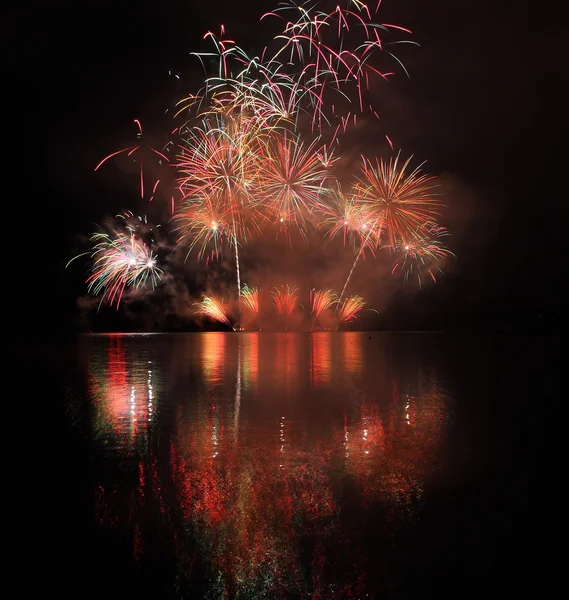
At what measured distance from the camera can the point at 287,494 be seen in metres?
5.82

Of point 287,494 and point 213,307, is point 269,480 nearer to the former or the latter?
point 287,494

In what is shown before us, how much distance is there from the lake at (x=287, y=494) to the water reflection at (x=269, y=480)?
0.07 feet

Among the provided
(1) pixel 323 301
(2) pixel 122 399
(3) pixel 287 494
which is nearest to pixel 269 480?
(3) pixel 287 494

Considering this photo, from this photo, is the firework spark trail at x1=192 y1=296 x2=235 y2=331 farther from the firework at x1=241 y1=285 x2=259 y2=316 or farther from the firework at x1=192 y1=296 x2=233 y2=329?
the firework at x1=241 y1=285 x2=259 y2=316

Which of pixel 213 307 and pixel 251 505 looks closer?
pixel 251 505

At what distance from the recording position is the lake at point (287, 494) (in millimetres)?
4102

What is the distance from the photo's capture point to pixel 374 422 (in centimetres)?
988

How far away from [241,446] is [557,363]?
18489 millimetres

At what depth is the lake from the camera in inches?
161

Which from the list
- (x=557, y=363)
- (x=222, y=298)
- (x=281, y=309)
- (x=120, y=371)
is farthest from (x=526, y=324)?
(x=120, y=371)

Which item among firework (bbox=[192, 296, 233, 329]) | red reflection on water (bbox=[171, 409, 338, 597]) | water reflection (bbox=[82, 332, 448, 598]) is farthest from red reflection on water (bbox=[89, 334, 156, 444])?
firework (bbox=[192, 296, 233, 329])

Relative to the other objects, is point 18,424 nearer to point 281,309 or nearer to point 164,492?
point 164,492

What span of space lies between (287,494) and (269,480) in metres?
0.54

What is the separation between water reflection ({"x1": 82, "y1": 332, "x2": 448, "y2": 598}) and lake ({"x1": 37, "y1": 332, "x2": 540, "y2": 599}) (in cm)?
2
